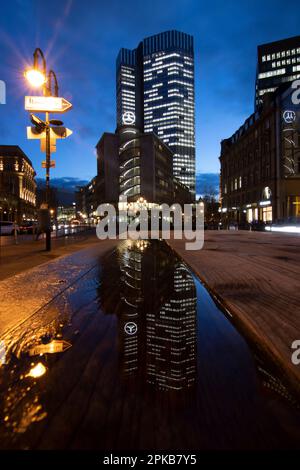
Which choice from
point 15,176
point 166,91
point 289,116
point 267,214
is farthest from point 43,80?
point 166,91

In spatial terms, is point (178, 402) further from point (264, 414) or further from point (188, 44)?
point (188, 44)

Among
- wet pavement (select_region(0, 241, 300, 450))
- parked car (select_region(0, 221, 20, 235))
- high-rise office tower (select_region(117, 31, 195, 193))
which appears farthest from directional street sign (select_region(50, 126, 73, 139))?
high-rise office tower (select_region(117, 31, 195, 193))

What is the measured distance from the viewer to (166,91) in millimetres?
169250

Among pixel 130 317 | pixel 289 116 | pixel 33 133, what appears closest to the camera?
pixel 130 317

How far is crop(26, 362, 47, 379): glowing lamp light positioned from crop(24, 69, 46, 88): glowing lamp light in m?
11.3

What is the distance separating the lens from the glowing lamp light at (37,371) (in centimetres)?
220

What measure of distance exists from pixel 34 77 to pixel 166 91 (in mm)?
176282

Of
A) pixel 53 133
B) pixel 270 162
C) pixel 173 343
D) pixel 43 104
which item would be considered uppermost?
pixel 270 162

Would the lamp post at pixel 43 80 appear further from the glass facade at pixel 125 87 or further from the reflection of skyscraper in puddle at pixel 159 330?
the glass facade at pixel 125 87

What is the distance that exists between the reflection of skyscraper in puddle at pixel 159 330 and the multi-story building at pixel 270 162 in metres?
30.2

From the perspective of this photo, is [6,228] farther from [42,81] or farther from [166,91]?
[166,91]

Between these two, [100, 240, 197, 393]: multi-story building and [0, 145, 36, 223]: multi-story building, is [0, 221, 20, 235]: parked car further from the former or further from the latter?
[0, 145, 36, 223]: multi-story building

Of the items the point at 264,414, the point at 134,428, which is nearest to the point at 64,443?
the point at 134,428

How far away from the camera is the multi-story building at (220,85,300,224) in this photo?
3809 cm
